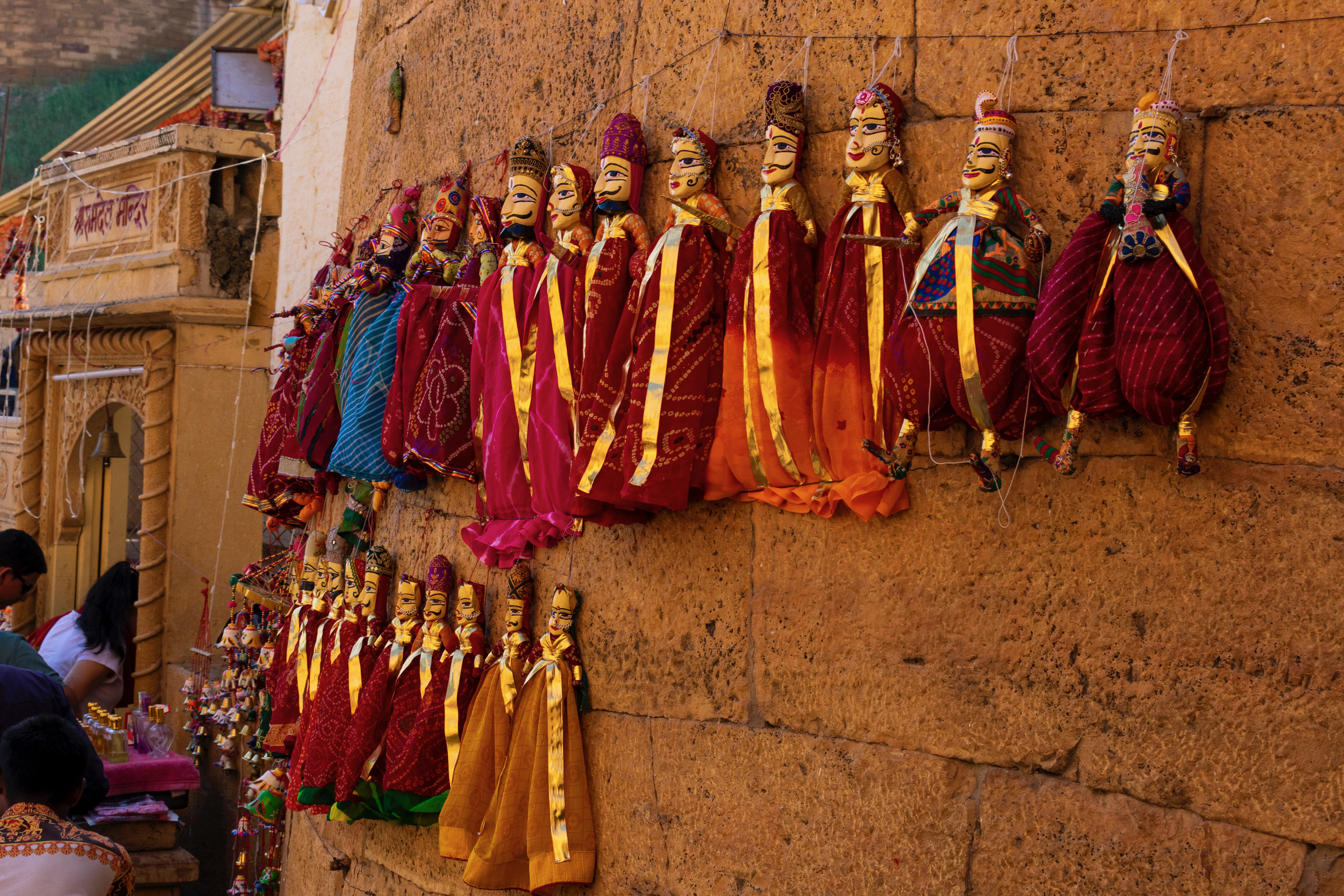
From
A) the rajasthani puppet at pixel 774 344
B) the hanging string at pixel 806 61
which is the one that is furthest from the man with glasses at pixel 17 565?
the hanging string at pixel 806 61

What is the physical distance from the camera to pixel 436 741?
3148 mm

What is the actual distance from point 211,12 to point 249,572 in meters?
15.0

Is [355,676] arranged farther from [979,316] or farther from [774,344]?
[979,316]

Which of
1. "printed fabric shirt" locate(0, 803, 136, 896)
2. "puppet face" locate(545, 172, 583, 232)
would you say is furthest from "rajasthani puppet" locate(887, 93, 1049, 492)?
"printed fabric shirt" locate(0, 803, 136, 896)

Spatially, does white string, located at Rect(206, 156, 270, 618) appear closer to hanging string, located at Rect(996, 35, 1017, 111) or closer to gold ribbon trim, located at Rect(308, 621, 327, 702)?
gold ribbon trim, located at Rect(308, 621, 327, 702)

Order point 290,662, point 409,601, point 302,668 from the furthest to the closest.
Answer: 1. point 290,662
2. point 302,668
3. point 409,601

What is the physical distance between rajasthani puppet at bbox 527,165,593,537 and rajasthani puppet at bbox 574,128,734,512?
0.26m

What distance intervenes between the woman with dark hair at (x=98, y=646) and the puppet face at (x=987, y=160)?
14.2ft

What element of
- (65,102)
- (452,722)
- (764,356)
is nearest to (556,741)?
(452,722)

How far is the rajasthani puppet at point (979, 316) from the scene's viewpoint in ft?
6.79

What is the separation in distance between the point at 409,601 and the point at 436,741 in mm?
482

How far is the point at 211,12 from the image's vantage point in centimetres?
1745

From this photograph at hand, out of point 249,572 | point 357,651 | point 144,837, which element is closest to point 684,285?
point 357,651

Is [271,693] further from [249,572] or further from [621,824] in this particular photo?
[621,824]
